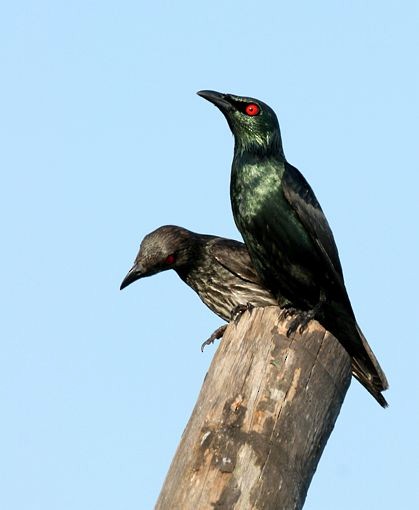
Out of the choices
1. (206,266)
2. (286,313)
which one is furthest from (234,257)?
(286,313)

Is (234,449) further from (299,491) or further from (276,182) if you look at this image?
(276,182)

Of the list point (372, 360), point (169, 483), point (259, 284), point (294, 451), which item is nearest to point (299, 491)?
point (294, 451)

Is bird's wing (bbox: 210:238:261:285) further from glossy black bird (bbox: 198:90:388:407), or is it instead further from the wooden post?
the wooden post

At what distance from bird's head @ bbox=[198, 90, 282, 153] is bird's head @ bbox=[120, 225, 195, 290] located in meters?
1.98

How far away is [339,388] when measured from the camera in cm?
463

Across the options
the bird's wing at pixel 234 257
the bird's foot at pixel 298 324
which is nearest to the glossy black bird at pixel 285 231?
the bird's wing at pixel 234 257

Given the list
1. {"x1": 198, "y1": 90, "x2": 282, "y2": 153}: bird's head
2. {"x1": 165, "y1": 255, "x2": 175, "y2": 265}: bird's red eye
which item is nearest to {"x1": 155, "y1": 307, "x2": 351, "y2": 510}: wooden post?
{"x1": 198, "y1": 90, "x2": 282, "y2": 153}: bird's head

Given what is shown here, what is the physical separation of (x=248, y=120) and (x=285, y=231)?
37.6 inches

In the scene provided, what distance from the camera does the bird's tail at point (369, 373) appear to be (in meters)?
7.11

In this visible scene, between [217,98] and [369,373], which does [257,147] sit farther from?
[369,373]

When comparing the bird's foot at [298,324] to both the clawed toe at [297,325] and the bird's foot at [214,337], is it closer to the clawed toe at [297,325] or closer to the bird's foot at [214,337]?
the clawed toe at [297,325]

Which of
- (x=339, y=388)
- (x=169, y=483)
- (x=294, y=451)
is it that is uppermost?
(x=339, y=388)

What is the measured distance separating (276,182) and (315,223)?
15.8 inches

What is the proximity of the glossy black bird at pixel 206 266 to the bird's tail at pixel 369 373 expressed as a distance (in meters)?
1.58
